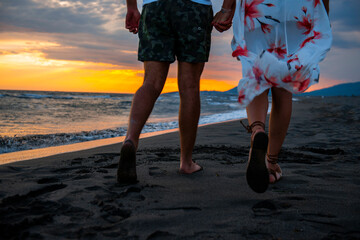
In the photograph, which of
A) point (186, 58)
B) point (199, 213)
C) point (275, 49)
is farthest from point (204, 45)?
point (199, 213)

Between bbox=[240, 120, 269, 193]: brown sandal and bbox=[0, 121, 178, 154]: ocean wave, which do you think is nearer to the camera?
bbox=[240, 120, 269, 193]: brown sandal

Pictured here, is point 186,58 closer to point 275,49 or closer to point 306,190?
point 275,49

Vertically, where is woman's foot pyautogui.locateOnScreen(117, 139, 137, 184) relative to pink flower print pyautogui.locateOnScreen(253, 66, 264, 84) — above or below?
below

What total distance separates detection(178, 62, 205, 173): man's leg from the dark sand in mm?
172

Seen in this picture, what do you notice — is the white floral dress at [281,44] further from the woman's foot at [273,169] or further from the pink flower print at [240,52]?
the woman's foot at [273,169]

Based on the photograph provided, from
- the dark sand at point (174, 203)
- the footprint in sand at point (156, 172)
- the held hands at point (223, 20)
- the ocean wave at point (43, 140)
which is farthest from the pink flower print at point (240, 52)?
the ocean wave at point (43, 140)

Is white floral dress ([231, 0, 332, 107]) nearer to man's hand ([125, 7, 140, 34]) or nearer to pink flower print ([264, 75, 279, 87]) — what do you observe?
pink flower print ([264, 75, 279, 87])

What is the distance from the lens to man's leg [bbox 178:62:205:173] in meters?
2.10

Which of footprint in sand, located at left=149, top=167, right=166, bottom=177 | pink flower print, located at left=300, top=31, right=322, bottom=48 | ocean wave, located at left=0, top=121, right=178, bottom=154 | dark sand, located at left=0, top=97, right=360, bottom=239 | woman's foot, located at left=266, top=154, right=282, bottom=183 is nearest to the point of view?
dark sand, located at left=0, top=97, right=360, bottom=239

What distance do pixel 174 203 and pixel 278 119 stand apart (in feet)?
3.12

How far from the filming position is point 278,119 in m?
1.99

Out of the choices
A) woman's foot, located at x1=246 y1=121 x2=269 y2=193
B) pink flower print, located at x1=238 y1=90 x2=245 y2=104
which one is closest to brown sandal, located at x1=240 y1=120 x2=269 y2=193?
woman's foot, located at x1=246 y1=121 x2=269 y2=193

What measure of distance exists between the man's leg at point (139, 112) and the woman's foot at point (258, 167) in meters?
0.70

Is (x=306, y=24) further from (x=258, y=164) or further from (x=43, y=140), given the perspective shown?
(x=43, y=140)
